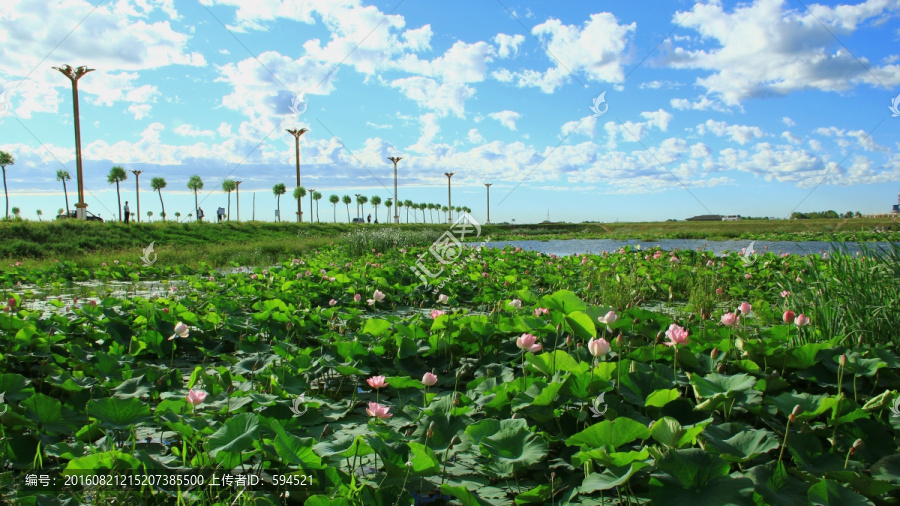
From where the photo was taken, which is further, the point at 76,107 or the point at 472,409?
the point at 76,107

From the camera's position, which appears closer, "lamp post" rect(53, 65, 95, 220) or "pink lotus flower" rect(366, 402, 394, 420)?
"pink lotus flower" rect(366, 402, 394, 420)

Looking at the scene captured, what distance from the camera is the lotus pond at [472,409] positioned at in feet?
4.91

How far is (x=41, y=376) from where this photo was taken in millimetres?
2592

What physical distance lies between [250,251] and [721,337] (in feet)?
40.4

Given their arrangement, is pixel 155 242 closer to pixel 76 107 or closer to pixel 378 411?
pixel 76 107

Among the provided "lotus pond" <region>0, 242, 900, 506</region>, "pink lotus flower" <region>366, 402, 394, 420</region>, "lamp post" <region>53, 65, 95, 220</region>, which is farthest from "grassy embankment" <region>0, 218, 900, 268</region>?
"pink lotus flower" <region>366, 402, 394, 420</region>

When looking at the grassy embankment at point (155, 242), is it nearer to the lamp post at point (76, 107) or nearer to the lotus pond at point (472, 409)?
the lamp post at point (76, 107)

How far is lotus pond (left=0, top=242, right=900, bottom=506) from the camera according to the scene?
1.50 m

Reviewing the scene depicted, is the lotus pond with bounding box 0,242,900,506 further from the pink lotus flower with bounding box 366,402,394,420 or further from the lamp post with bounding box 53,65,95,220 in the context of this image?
the lamp post with bounding box 53,65,95,220

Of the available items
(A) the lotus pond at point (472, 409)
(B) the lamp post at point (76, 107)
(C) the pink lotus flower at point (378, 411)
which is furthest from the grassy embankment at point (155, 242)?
(C) the pink lotus flower at point (378, 411)

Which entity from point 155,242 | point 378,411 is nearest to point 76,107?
point 155,242

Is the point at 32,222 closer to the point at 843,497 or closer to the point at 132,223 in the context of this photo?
the point at 132,223

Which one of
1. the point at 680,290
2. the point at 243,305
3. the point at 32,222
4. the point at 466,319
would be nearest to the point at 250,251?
the point at 32,222

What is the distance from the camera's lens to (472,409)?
190cm
